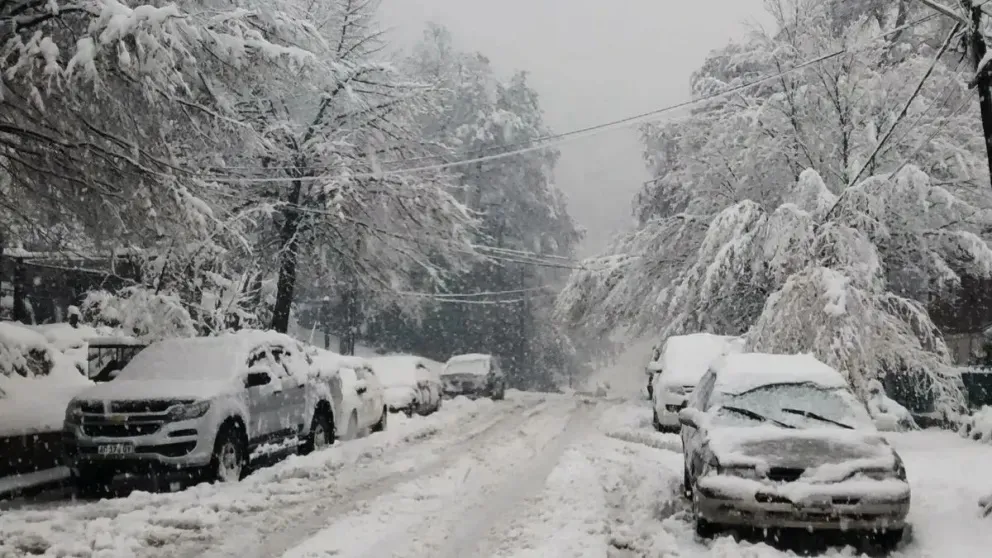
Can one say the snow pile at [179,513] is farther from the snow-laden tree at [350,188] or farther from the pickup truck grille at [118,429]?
the snow-laden tree at [350,188]

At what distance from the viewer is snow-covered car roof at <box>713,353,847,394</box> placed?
9.26m

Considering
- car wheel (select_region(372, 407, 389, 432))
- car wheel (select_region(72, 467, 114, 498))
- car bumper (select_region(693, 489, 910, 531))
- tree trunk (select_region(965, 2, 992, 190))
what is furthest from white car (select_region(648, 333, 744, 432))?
car wheel (select_region(72, 467, 114, 498))

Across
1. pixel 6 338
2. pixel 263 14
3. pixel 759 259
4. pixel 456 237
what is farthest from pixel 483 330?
pixel 263 14

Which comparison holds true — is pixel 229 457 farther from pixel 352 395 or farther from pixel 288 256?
pixel 288 256

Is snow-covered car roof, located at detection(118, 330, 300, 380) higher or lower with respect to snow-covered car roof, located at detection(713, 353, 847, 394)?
higher

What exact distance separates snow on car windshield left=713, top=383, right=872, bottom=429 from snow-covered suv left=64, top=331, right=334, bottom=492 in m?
6.07

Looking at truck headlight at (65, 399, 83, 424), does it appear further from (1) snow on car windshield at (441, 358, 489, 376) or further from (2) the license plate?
(1) snow on car windshield at (441, 358, 489, 376)

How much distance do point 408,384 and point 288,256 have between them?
442 cm

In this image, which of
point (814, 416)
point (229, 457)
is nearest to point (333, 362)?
point (229, 457)

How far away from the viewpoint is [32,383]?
49.8 feet

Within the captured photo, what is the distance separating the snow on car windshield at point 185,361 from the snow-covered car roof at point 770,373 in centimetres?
646

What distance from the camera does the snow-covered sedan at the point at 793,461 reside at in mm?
7500

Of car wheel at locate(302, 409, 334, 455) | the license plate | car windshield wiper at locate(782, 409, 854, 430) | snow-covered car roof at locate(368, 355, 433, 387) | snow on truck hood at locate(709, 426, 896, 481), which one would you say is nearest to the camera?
snow on truck hood at locate(709, 426, 896, 481)

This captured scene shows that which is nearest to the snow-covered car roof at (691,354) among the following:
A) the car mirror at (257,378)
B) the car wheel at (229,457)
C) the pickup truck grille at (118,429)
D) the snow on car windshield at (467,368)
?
the car mirror at (257,378)
